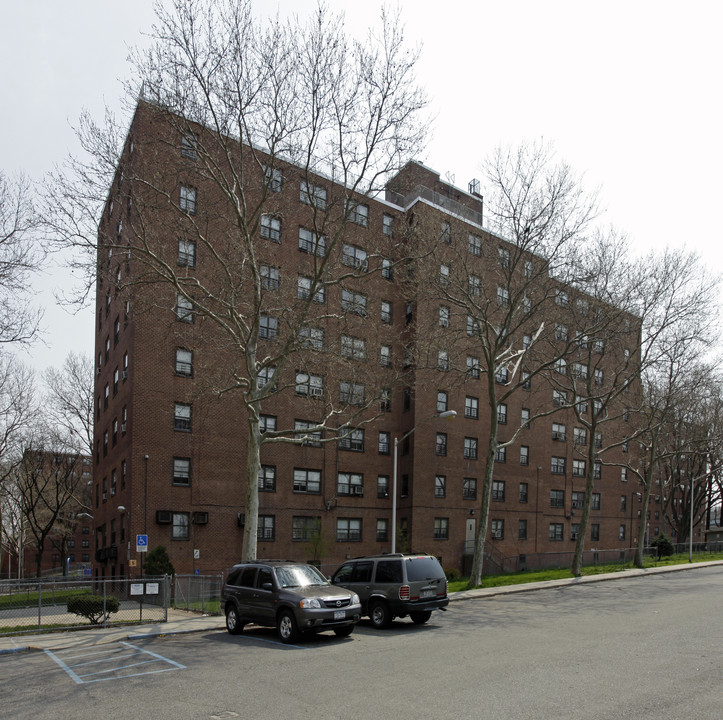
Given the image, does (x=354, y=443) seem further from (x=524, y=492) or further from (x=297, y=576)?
(x=297, y=576)

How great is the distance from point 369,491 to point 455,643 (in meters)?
27.0

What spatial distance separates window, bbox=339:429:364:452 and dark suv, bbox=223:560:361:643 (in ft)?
76.6

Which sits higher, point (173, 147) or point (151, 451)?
point (173, 147)

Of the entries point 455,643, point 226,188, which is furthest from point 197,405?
point 455,643

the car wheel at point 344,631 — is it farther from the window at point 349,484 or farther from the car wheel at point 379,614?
the window at point 349,484

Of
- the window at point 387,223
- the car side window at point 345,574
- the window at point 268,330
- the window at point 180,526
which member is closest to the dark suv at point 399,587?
the car side window at point 345,574

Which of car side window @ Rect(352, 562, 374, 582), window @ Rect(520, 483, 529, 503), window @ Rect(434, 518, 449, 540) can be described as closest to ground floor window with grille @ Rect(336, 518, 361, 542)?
window @ Rect(434, 518, 449, 540)

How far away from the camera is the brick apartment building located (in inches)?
1152

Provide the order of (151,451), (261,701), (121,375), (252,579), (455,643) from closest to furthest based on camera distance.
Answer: (261,701) → (455,643) → (252,579) → (151,451) → (121,375)

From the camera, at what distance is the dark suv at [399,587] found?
16312 millimetres

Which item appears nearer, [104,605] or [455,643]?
[455,643]

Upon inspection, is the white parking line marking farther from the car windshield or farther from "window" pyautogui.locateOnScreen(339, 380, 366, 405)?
"window" pyautogui.locateOnScreen(339, 380, 366, 405)

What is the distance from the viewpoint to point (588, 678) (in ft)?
33.1

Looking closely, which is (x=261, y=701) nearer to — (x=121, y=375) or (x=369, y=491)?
(x=121, y=375)
